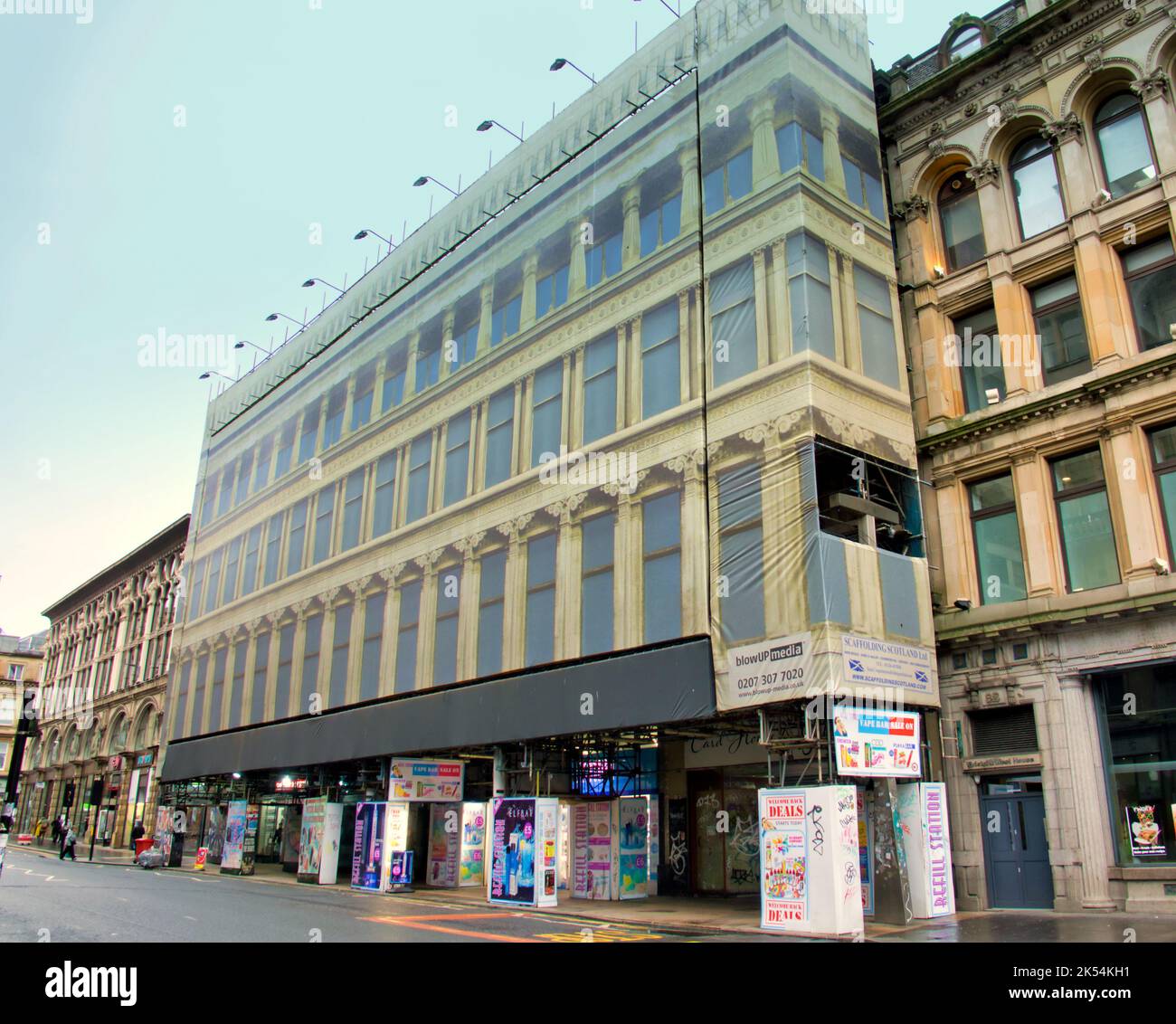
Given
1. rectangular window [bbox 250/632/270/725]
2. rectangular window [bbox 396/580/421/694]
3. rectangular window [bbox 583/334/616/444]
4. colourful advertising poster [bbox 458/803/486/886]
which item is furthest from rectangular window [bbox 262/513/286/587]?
rectangular window [bbox 583/334/616/444]

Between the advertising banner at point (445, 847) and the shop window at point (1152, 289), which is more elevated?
the shop window at point (1152, 289)

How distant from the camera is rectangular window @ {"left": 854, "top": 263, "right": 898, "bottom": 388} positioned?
2427cm

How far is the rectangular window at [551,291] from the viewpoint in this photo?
100 ft

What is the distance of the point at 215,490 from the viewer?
5244cm

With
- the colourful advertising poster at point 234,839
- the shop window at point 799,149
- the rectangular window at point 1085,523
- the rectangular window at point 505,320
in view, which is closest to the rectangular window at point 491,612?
the rectangular window at point 505,320

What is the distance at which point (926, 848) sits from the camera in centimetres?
1991

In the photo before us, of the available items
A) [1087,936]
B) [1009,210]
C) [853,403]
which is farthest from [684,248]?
[1087,936]

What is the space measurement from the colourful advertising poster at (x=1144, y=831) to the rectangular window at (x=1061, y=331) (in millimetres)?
9656

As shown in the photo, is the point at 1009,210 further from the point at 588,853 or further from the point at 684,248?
the point at 588,853

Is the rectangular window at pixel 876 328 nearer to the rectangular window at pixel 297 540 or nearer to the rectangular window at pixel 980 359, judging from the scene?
the rectangular window at pixel 980 359

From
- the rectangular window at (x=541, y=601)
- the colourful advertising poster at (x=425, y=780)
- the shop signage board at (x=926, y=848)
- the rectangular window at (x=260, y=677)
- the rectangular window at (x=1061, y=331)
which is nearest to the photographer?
the shop signage board at (x=926, y=848)

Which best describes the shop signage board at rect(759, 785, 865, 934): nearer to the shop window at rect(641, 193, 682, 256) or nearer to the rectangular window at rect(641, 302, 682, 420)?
the rectangular window at rect(641, 302, 682, 420)
